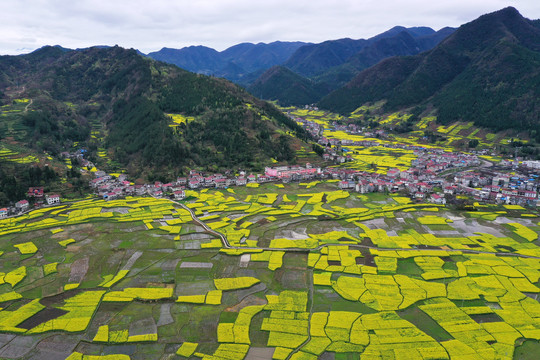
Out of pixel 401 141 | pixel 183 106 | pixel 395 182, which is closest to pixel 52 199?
pixel 183 106

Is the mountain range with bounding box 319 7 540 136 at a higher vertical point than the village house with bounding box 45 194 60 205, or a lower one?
higher

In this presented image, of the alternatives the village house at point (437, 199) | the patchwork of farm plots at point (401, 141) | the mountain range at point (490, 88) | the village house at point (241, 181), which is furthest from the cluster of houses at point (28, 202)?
the mountain range at point (490, 88)

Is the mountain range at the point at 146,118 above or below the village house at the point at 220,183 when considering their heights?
above

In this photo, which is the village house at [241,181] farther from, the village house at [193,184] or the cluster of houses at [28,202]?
the cluster of houses at [28,202]

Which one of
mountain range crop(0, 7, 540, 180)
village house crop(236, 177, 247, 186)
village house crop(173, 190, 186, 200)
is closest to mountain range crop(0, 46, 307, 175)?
mountain range crop(0, 7, 540, 180)

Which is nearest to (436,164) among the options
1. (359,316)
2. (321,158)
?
(321,158)

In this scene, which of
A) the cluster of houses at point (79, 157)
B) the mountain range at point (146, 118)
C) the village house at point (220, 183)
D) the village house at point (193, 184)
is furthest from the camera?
the mountain range at point (146, 118)

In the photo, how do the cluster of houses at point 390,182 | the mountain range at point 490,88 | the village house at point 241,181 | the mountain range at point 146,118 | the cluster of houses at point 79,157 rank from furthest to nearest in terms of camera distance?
the mountain range at point 490,88 → the mountain range at point 146,118 → the cluster of houses at point 79,157 → the village house at point 241,181 → the cluster of houses at point 390,182

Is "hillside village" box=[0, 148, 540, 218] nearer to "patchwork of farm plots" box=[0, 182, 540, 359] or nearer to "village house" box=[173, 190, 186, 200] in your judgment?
"village house" box=[173, 190, 186, 200]

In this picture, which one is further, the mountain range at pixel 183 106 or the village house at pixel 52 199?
the mountain range at pixel 183 106
